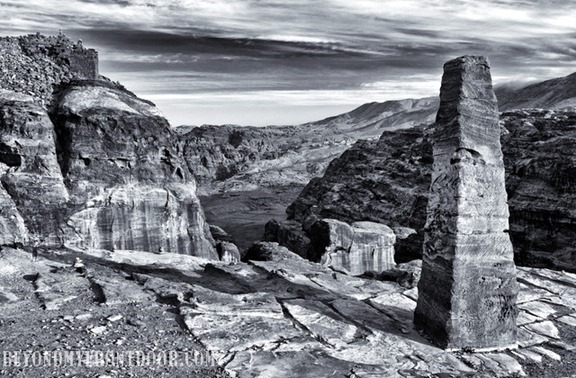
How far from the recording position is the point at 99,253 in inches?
575

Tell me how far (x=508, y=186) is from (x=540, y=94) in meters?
129

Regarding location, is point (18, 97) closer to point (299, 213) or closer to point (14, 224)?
point (14, 224)

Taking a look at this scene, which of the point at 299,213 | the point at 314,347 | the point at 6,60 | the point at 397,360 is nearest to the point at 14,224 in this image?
the point at 6,60

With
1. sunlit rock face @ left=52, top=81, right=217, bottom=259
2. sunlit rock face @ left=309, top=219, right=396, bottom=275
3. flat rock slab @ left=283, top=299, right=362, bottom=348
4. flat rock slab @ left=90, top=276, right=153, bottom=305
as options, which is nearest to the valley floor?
sunlit rock face @ left=52, top=81, right=217, bottom=259

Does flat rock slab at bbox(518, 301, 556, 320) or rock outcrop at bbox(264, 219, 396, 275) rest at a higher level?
flat rock slab at bbox(518, 301, 556, 320)

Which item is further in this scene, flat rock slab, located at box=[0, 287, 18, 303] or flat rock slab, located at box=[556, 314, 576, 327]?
flat rock slab, located at box=[556, 314, 576, 327]

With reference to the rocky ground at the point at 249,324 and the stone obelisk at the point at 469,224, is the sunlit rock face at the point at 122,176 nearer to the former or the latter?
the rocky ground at the point at 249,324

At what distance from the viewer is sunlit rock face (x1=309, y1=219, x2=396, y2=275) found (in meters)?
20.9

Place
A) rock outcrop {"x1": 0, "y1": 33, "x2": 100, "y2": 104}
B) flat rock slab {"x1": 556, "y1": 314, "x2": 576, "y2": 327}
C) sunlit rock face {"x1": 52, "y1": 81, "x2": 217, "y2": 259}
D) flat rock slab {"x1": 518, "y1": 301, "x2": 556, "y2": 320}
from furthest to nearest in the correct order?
rock outcrop {"x1": 0, "y1": 33, "x2": 100, "y2": 104}
sunlit rock face {"x1": 52, "y1": 81, "x2": 217, "y2": 259}
flat rock slab {"x1": 518, "y1": 301, "x2": 556, "y2": 320}
flat rock slab {"x1": 556, "y1": 314, "x2": 576, "y2": 327}

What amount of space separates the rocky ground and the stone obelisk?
47 centimetres

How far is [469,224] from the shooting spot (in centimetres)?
841

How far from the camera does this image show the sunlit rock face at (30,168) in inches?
710

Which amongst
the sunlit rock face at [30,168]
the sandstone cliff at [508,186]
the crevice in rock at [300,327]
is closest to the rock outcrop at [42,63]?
the sunlit rock face at [30,168]

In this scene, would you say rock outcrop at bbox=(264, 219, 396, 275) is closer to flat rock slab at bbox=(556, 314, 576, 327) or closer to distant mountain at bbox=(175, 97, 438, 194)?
flat rock slab at bbox=(556, 314, 576, 327)
